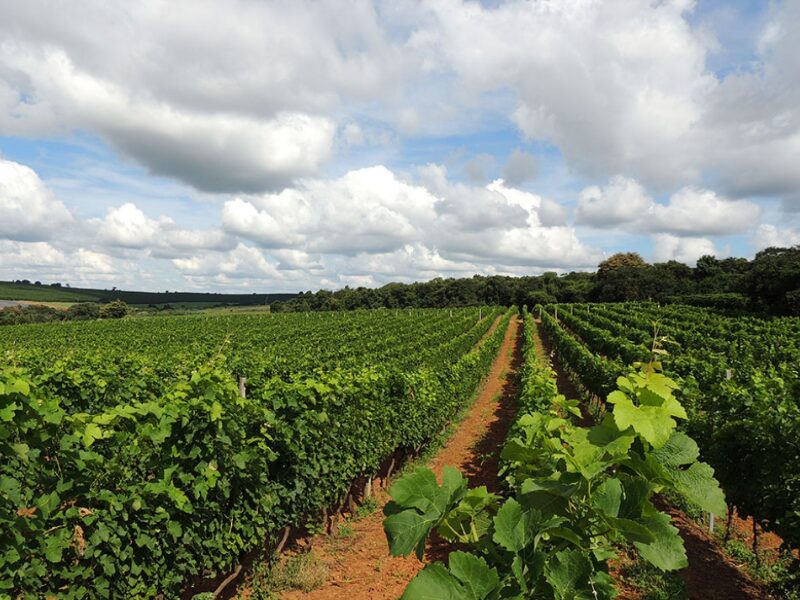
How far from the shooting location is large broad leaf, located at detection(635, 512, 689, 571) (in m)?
1.46

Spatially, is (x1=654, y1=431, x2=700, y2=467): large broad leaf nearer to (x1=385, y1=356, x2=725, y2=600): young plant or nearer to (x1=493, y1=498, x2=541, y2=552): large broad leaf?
(x1=385, y1=356, x2=725, y2=600): young plant

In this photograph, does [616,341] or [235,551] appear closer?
[235,551]

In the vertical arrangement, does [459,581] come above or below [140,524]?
above

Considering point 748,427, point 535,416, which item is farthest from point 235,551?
point 748,427

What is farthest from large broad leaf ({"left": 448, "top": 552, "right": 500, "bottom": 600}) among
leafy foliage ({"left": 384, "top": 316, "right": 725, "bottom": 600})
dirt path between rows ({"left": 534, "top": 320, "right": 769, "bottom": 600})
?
dirt path between rows ({"left": 534, "top": 320, "right": 769, "bottom": 600})

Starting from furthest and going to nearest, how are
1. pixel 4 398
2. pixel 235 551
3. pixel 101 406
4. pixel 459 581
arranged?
pixel 101 406 → pixel 235 551 → pixel 4 398 → pixel 459 581

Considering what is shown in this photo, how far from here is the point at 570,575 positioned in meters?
1.47

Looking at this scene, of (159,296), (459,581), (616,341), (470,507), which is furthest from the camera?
(159,296)

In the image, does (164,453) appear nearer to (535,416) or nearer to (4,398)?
(4,398)

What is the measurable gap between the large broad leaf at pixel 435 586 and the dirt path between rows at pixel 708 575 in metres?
5.21

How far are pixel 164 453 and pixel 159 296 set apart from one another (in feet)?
709

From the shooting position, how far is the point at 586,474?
1.58 meters

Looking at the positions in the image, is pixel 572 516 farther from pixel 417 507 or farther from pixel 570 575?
pixel 417 507

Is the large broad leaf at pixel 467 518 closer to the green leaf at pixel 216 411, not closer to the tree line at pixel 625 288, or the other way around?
the green leaf at pixel 216 411
